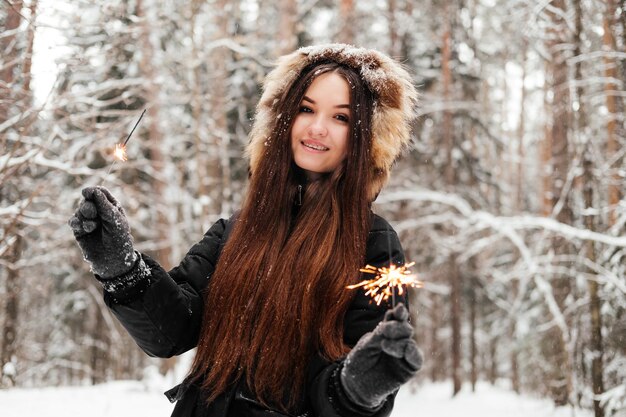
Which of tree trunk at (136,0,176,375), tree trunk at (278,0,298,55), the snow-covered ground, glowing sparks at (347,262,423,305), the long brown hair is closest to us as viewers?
glowing sparks at (347,262,423,305)

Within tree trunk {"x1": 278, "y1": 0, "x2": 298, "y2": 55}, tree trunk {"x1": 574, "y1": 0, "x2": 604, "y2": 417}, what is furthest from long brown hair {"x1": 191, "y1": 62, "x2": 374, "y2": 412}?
tree trunk {"x1": 278, "y1": 0, "x2": 298, "y2": 55}

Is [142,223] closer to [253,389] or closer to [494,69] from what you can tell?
[253,389]

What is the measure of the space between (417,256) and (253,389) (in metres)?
13.8

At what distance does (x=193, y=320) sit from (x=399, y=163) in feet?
37.2

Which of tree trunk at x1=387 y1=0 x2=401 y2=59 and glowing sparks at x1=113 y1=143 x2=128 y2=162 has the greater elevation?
tree trunk at x1=387 y1=0 x2=401 y2=59

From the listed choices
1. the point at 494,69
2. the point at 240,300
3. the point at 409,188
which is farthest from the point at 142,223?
the point at 494,69

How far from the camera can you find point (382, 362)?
153cm

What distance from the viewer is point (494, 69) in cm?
2536

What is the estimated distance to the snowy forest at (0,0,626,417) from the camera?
7109mm

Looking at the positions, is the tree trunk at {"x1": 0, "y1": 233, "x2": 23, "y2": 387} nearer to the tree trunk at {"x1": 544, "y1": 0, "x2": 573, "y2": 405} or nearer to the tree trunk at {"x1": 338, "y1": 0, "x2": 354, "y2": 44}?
the tree trunk at {"x1": 338, "y1": 0, "x2": 354, "y2": 44}

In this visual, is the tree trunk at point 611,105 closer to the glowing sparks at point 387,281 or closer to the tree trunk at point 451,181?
A: the tree trunk at point 451,181

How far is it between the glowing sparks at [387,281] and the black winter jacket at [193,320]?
0.05 metres

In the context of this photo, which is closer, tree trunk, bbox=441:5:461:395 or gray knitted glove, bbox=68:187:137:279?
gray knitted glove, bbox=68:187:137:279

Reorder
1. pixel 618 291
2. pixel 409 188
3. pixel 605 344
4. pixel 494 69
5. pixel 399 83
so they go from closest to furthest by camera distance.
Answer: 1. pixel 399 83
2. pixel 618 291
3. pixel 605 344
4. pixel 409 188
5. pixel 494 69
